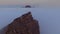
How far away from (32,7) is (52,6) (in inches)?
9.0

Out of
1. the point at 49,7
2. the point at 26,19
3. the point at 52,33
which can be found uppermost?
the point at 49,7

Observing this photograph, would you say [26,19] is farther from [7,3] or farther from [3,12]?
[7,3]

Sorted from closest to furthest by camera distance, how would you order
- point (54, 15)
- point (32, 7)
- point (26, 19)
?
point (26, 19)
point (54, 15)
point (32, 7)

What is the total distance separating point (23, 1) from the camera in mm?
1682

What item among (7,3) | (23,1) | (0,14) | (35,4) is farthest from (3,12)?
(35,4)

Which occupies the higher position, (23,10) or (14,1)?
(14,1)

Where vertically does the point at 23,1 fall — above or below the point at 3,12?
above

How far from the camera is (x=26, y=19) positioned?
51.4 inches

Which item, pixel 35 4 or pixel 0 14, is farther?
pixel 35 4

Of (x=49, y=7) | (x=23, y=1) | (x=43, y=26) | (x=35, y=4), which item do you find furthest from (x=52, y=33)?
(x=23, y=1)

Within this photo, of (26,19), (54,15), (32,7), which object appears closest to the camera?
(26,19)

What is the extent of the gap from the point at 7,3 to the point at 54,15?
565mm

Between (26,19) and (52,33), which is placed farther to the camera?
(52,33)

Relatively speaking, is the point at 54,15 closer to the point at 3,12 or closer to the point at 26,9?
the point at 26,9
